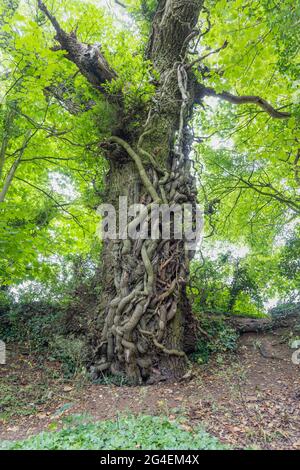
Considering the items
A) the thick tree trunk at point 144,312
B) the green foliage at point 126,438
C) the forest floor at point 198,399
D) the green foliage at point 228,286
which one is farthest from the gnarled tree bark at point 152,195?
the green foliage at point 228,286

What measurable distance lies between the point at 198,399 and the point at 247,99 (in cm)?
493

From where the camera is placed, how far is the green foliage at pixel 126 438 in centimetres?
226

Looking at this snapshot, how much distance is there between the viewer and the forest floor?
2623 millimetres

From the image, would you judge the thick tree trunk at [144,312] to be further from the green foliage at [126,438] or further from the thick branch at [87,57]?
the thick branch at [87,57]

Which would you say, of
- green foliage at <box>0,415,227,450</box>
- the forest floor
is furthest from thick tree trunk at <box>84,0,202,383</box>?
green foliage at <box>0,415,227,450</box>

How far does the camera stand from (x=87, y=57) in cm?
451

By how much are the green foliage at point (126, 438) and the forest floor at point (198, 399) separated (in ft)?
0.62

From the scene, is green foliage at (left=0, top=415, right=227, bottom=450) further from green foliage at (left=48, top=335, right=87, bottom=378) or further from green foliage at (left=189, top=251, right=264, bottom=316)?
green foliage at (left=189, top=251, right=264, bottom=316)

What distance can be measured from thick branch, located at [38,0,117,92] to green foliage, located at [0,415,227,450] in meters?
4.33

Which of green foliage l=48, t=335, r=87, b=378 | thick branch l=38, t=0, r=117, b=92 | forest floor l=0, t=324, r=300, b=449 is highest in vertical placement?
thick branch l=38, t=0, r=117, b=92

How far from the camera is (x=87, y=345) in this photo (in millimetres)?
4199
